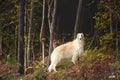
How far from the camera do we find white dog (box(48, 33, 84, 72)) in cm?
1579

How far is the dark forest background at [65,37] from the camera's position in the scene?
47.6 feet

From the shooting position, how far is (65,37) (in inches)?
835

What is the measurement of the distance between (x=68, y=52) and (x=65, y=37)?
5316 millimetres

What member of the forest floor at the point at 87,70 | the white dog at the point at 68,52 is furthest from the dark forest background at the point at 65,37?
the white dog at the point at 68,52

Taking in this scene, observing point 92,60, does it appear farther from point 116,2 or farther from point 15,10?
point 15,10

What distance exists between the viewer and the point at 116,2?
1725 cm

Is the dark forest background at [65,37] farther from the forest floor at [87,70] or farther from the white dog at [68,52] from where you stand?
the white dog at [68,52]

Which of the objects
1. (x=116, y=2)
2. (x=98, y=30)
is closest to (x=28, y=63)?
(x=98, y=30)

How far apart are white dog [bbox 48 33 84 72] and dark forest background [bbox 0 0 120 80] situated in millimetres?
280

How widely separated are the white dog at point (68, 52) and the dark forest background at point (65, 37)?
28 centimetres

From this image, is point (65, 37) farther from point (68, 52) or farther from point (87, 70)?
point (87, 70)

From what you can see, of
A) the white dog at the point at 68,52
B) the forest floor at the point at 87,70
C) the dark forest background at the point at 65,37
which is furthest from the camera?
the white dog at the point at 68,52

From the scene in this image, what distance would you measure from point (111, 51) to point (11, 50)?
9.05 metres

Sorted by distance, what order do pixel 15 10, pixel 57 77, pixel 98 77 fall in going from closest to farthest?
pixel 98 77 < pixel 57 77 < pixel 15 10
